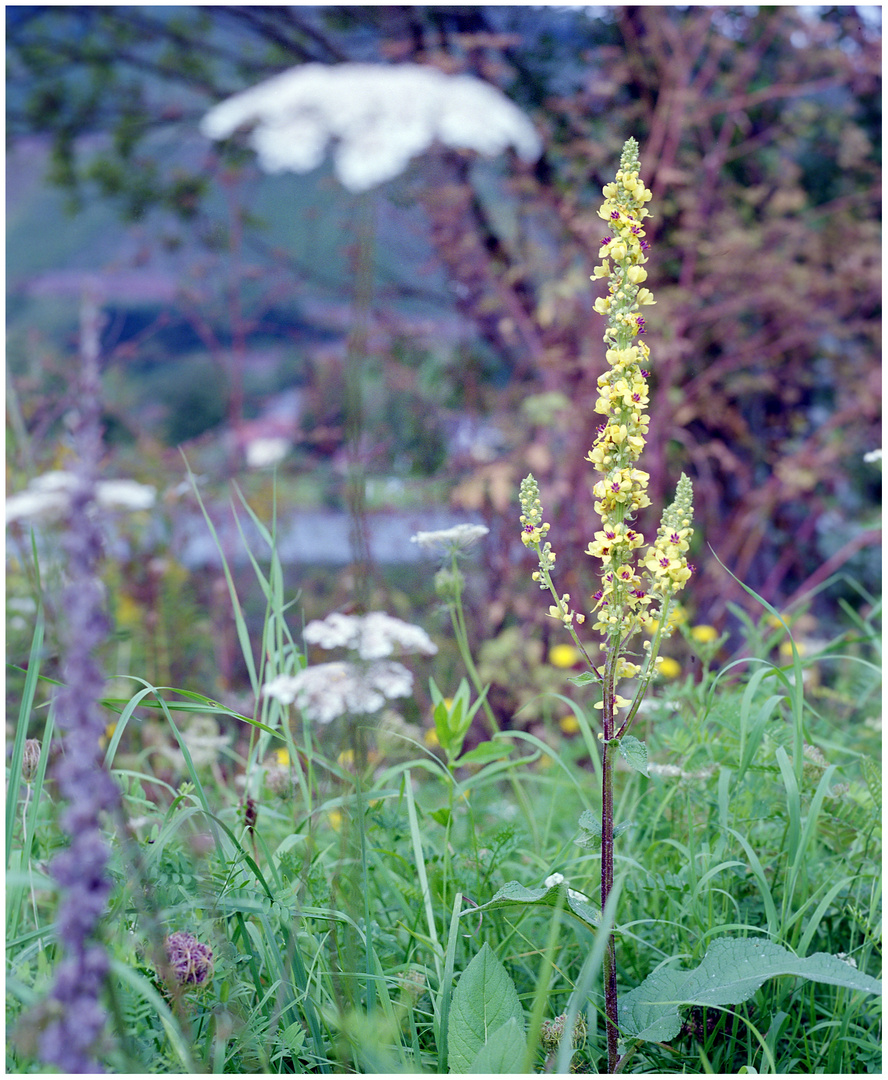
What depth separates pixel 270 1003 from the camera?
1.09 meters

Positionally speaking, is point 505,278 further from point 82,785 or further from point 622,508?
point 82,785

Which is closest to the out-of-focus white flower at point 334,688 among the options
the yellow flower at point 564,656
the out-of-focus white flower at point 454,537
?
the out-of-focus white flower at point 454,537

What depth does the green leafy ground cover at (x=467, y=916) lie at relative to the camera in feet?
3.19

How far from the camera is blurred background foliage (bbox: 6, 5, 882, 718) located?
308cm

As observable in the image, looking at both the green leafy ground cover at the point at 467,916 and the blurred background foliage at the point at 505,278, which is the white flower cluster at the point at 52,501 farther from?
the blurred background foliage at the point at 505,278

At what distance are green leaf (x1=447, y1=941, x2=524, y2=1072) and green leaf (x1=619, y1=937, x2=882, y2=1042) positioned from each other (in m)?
0.15

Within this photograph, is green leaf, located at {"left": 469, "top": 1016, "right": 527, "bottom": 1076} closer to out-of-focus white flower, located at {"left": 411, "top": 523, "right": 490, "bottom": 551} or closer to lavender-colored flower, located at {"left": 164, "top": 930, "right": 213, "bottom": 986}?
lavender-colored flower, located at {"left": 164, "top": 930, "right": 213, "bottom": 986}

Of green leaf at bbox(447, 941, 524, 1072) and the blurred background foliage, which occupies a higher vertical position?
the blurred background foliage

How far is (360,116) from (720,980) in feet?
5.11

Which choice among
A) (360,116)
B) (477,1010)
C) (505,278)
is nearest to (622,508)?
(477,1010)

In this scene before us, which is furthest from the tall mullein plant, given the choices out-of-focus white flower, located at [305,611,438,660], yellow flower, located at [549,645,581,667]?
yellow flower, located at [549,645,581,667]

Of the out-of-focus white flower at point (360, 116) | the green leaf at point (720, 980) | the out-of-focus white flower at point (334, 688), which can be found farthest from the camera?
the out-of-focus white flower at point (360, 116)

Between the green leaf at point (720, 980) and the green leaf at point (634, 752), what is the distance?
26 centimetres

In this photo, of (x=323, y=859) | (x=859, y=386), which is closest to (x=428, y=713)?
(x=323, y=859)
